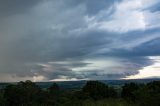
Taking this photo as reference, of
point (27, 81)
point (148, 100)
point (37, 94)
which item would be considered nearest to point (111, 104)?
point (148, 100)

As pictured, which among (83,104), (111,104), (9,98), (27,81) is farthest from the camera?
(27,81)

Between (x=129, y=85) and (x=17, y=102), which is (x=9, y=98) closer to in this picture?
(x=17, y=102)

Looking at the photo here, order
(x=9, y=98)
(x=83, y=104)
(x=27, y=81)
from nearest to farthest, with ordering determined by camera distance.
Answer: (x=83, y=104) < (x=9, y=98) < (x=27, y=81)

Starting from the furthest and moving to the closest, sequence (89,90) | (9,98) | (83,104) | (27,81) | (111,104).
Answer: (27,81) < (89,90) < (9,98) < (83,104) < (111,104)

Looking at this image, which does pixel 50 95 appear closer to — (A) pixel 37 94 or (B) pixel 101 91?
(A) pixel 37 94

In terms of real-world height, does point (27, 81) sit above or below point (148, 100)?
above

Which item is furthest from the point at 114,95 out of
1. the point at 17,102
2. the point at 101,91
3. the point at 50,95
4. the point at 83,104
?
the point at 83,104

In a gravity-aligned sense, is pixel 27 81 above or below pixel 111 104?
above

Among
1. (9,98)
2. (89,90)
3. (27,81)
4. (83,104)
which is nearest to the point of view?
(83,104)

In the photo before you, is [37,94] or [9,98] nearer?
[9,98]

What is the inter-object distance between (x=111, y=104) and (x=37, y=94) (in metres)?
46.3

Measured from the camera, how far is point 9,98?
90.8m

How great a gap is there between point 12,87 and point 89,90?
22763 millimetres

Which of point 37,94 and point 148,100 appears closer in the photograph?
point 148,100
